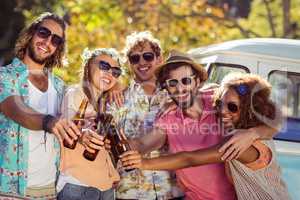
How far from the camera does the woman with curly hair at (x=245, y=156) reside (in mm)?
3967

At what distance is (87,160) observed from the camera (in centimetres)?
428

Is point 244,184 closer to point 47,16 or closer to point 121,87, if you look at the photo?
point 121,87

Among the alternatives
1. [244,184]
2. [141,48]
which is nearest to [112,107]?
[141,48]

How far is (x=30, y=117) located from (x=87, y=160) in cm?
48

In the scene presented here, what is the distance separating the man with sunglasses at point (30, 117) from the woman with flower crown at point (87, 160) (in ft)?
0.24

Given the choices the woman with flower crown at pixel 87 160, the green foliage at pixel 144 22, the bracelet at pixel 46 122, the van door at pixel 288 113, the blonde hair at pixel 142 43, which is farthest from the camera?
the green foliage at pixel 144 22

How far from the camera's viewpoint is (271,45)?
5.05 metres

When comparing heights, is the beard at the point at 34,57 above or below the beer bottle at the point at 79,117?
above

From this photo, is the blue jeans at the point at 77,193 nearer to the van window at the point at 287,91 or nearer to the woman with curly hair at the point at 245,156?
the woman with curly hair at the point at 245,156

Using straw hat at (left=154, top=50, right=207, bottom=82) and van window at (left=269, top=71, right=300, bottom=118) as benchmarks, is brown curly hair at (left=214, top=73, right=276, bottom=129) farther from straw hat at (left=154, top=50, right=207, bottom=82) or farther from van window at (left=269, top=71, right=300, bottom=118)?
van window at (left=269, top=71, right=300, bottom=118)

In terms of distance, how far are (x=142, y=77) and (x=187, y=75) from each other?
55 centimetres

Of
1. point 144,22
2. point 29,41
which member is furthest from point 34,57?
point 144,22

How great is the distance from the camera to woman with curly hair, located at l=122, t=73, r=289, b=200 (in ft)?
13.0

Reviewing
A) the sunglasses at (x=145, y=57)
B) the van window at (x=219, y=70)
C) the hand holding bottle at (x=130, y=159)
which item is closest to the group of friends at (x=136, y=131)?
the hand holding bottle at (x=130, y=159)
